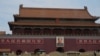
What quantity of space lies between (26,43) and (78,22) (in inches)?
315

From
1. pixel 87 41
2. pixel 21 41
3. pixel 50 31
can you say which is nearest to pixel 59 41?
pixel 50 31

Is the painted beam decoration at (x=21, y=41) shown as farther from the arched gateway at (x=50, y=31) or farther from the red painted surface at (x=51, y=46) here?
the red painted surface at (x=51, y=46)

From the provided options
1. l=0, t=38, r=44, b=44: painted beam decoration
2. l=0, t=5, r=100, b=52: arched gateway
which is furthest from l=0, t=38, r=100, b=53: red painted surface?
l=0, t=38, r=44, b=44: painted beam decoration

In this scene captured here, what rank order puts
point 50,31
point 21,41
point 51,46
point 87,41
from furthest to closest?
point 50,31 → point 87,41 → point 51,46 → point 21,41

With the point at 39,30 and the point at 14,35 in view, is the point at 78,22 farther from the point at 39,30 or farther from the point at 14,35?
the point at 14,35

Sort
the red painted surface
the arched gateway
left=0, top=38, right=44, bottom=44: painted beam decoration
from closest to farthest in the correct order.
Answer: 1. left=0, top=38, right=44, bottom=44: painted beam decoration
2. the red painted surface
3. the arched gateway

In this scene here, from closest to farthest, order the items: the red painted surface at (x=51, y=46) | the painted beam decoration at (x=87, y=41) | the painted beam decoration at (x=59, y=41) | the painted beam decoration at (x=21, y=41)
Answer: the painted beam decoration at (x=21, y=41) → the red painted surface at (x=51, y=46) → the painted beam decoration at (x=59, y=41) → the painted beam decoration at (x=87, y=41)

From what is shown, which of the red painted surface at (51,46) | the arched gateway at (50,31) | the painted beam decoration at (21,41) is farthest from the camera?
the arched gateway at (50,31)

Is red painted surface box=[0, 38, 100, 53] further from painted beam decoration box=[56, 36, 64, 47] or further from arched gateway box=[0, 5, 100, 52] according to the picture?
painted beam decoration box=[56, 36, 64, 47]

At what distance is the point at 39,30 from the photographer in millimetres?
40719

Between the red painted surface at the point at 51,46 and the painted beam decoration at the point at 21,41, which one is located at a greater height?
the painted beam decoration at the point at 21,41

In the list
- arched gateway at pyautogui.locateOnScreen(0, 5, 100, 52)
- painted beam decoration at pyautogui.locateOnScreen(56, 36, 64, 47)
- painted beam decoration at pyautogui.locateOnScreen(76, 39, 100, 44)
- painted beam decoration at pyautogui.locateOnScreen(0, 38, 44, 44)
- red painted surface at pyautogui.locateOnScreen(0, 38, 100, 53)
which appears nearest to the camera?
painted beam decoration at pyautogui.locateOnScreen(0, 38, 44, 44)

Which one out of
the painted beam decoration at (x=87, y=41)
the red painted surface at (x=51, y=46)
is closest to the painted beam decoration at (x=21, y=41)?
the red painted surface at (x=51, y=46)

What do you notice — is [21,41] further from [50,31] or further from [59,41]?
[59,41]
